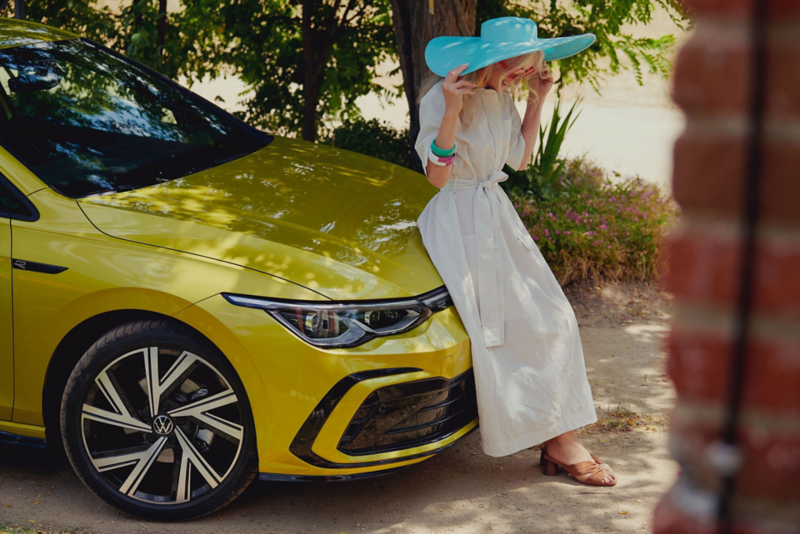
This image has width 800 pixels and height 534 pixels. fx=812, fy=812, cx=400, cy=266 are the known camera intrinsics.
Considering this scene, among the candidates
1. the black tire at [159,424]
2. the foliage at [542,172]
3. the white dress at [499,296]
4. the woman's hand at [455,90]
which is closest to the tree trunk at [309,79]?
the foliage at [542,172]

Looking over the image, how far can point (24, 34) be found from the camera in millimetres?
3945

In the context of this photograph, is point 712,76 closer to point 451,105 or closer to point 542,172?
point 451,105

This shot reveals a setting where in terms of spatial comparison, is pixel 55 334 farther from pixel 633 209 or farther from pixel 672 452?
pixel 633 209

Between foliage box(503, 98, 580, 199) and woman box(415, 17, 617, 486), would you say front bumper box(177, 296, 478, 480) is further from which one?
foliage box(503, 98, 580, 199)

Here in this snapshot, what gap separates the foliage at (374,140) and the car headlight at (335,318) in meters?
4.14

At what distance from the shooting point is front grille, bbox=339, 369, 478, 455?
9.36 feet

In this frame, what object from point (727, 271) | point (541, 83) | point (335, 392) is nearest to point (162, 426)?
point (335, 392)

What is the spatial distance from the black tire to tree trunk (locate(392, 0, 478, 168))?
3083 millimetres

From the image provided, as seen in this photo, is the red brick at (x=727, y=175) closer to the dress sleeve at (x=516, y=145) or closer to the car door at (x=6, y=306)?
the car door at (x=6, y=306)

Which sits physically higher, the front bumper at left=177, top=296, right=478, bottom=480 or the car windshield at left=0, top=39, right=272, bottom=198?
the car windshield at left=0, top=39, right=272, bottom=198

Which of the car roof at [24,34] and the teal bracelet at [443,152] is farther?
the car roof at [24,34]

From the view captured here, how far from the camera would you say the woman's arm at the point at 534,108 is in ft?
11.8

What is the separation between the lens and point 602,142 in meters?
12.0

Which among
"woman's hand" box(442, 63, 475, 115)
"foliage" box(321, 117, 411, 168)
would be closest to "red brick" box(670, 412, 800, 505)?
"woman's hand" box(442, 63, 475, 115)
